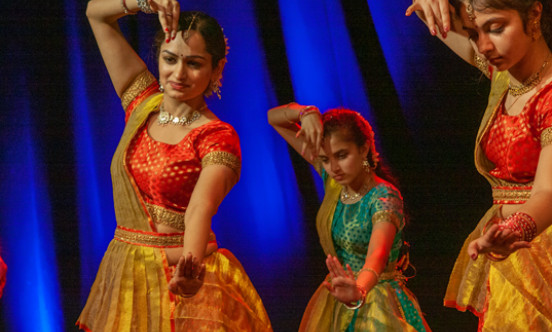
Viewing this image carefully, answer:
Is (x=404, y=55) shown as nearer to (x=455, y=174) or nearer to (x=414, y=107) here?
(x=414, y=107)

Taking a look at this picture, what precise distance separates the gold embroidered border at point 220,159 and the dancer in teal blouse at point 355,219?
1.13 ft

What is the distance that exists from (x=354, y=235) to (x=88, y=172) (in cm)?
138

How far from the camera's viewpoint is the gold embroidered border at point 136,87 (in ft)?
8.14

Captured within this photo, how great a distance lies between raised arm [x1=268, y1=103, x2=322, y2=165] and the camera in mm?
2498

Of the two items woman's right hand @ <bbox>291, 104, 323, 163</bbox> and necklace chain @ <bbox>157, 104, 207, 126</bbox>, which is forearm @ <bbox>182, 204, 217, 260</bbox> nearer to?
necklace chain @ <bbox>157, 104, 207, 126</bbox>

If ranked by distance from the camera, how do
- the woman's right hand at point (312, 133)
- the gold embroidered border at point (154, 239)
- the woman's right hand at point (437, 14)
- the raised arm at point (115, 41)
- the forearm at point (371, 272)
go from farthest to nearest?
1. the woman's right hand at point (312, 133)
2. the raised arm at point (115, 41)
3. the gold embroidered border at point (154, 239)
4. the forearm at point (371, 272)
5. the woman's right hand at point (437, 14)

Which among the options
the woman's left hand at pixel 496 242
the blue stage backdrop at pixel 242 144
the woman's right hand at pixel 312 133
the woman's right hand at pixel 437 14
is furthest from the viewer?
the blue stage backdrop at pixel 242 144

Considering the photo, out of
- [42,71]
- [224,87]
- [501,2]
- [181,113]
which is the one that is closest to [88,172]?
[42,71]

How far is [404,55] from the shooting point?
3.17 m

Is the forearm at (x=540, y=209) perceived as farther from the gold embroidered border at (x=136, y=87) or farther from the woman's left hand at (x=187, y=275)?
the gold embroidered border at (x=136, y=87)

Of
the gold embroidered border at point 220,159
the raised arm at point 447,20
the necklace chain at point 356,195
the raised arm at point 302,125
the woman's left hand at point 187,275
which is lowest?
the woman's left hand at point 187,275

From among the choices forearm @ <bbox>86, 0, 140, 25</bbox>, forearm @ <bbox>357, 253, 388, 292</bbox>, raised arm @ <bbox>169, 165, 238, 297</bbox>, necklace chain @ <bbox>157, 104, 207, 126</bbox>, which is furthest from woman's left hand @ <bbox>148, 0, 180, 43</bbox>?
forearm @ <bbox>357, 253, 388, 292</bbox>

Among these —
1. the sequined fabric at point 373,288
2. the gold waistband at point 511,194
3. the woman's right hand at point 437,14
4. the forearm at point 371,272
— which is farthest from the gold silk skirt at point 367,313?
the woman's right hand at point 437,14

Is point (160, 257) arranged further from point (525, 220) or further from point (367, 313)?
point (525, 220)
